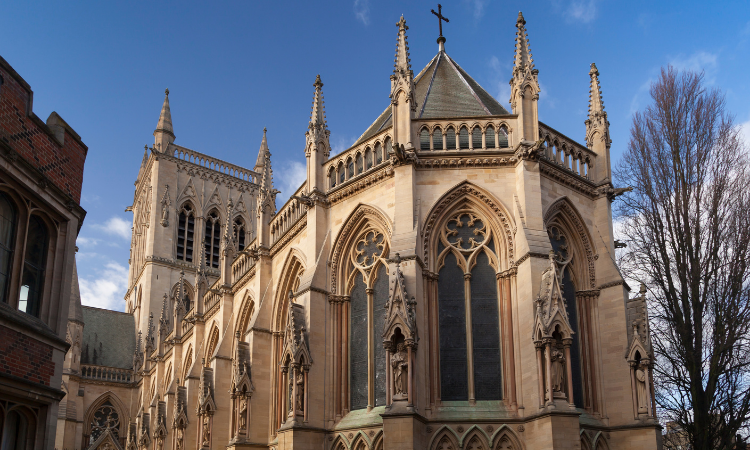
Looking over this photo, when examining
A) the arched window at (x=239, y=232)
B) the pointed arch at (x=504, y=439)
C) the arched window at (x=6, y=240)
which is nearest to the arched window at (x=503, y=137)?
the pointed arch at (x=504, y=439)

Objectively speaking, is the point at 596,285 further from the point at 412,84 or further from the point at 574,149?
the point at 412,84

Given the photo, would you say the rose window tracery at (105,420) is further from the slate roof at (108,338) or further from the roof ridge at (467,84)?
the roof ridge at (467,84)

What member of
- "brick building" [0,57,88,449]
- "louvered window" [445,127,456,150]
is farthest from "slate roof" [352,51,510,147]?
"brick building" [0,57,88,449]

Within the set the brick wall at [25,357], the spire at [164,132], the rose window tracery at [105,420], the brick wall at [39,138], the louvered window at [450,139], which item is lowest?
the rose window tracery at [105,420]

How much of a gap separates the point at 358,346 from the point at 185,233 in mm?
38640

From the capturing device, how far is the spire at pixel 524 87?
19.9 meters

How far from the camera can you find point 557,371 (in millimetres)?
16891

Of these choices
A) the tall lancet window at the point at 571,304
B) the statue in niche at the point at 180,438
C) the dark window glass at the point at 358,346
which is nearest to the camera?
the tall lancet window at the point at 571,304

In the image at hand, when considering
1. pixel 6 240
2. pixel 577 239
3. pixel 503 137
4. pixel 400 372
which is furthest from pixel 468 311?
pixel 6 240

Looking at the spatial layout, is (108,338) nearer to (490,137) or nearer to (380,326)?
(380,326)

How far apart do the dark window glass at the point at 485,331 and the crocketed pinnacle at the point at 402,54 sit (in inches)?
226

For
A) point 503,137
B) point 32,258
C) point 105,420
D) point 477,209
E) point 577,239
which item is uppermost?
point 503,137

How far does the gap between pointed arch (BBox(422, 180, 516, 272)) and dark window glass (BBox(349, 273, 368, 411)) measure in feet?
8.18

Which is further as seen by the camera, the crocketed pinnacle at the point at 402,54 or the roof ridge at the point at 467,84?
the roof ridge at the point at 467,84
